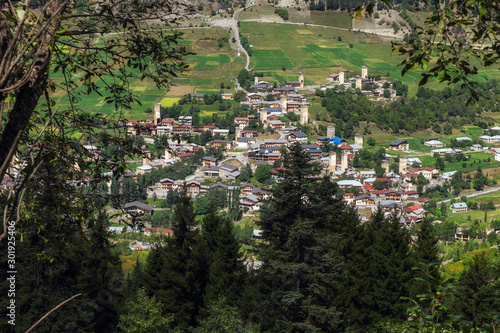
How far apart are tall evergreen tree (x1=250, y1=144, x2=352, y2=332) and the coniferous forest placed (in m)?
0.02

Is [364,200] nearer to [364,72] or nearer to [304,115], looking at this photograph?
[304,115]

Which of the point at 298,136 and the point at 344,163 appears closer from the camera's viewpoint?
the point at 344,163

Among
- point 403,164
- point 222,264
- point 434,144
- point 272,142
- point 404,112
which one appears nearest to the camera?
point 222,264

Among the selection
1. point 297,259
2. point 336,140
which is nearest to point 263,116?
point 336,140

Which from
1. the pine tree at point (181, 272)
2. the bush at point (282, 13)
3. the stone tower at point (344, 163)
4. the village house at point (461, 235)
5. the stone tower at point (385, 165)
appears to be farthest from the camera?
the bush at point (282, 13)

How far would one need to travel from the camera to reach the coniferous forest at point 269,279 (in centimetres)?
1075

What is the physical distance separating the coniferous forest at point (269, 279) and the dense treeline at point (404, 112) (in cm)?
4622

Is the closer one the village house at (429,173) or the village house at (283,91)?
the village house at (429,173)

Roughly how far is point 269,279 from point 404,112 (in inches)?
2165

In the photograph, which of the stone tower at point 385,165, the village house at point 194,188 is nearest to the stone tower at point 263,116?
the stone tower at point 385,165

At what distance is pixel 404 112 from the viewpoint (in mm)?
62844

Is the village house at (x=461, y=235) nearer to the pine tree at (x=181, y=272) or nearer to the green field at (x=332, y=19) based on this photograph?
the pine tree at (x=181, y=272)

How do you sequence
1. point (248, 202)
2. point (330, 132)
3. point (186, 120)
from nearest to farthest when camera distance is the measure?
point (248, 202) → point (186, 120) → point (330, 132)

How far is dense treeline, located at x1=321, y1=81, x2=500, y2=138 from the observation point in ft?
199
